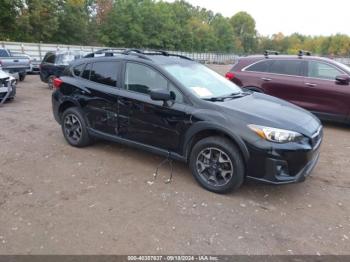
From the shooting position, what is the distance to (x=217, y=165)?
171 inches

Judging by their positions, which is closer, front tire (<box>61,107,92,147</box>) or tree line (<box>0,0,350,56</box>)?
front tire (<box>61,107,92,147</box>)

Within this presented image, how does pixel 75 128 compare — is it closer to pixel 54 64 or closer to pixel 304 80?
pixel 304 80

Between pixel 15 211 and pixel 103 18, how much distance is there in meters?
56.4

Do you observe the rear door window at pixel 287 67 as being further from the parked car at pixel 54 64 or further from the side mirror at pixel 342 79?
the parked car at pixel 54 64

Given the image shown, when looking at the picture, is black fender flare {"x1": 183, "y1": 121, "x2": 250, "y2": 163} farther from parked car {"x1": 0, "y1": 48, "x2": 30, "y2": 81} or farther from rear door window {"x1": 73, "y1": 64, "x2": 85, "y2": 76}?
parked car {"x1": 0, "y1": 48, "x2": 30, "y2": 81}

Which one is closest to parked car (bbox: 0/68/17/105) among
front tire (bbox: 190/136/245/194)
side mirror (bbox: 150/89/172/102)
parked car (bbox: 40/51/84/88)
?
parked car (bbox: 40/51/84/88)

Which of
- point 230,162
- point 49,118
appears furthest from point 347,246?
point 49,118

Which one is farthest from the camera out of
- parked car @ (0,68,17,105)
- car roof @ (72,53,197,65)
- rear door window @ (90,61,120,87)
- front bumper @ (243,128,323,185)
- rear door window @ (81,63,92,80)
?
parked car @ (0,68,17,105)

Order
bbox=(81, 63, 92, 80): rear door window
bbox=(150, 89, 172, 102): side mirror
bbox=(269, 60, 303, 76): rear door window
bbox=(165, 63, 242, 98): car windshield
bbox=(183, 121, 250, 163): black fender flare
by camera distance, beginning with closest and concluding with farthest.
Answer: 1. bbox=(183, 121, 250, 163): black fender flare
2. bbox=(150, 89, 172, 102): side mirror
3. bbox=(165, 63, 242, 98): car windshield
4. bbox=(81, 63, 92, 80): rear door window
5. bbox=(269, 60, 303, 76): rear door window

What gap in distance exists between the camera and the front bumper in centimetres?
400

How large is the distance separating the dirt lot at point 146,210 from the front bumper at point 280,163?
14.0 inches

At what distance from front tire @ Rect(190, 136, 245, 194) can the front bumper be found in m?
0.17

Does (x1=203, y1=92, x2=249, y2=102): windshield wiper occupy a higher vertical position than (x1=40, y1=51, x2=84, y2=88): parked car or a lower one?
lower

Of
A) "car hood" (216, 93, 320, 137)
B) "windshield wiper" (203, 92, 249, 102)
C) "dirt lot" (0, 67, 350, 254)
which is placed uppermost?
"windshield wiper" (203, 92, 249, 102)
